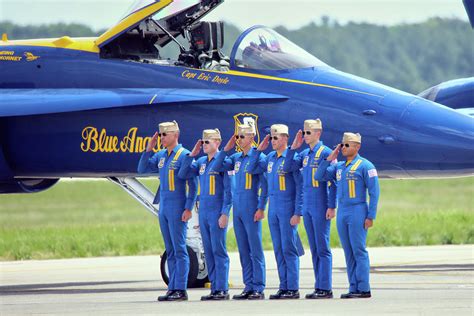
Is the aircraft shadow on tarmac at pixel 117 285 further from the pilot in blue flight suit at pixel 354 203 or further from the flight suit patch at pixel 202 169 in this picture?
the flight suit patch at pixel 202 169

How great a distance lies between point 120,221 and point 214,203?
15.3 meters

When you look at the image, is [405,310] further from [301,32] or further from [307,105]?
[301,32]

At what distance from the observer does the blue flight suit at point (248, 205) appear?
1399 cm

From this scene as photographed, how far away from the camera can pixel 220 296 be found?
1405cm

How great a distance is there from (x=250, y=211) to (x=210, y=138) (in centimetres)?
85

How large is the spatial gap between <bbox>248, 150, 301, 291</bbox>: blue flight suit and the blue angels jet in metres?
1.44

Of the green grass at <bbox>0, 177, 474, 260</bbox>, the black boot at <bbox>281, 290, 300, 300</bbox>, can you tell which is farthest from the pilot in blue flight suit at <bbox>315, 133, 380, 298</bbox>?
the green grass at <bbox>0, 177, 474, 260</bbox>

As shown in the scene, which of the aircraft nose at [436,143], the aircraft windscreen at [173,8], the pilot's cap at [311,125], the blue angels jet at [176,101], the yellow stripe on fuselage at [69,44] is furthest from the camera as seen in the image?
the yellow stripe on fuselage at [69,44]

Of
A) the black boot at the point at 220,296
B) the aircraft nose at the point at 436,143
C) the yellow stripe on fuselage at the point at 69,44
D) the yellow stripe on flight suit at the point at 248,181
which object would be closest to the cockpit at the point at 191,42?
the yellow stripe on fuselage at the point at 69,44

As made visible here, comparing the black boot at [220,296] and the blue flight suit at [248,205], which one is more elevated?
the blue flight suit at [248,205]

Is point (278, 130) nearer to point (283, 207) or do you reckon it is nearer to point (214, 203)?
point (283, 207)

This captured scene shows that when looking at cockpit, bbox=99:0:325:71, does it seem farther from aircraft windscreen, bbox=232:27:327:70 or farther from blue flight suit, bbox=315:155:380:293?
blue flight suit, bbox=315:155:380:293

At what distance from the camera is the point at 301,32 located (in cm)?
4816

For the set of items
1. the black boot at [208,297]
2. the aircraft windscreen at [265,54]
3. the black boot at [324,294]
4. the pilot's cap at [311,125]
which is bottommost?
the black boot at [208,297]
